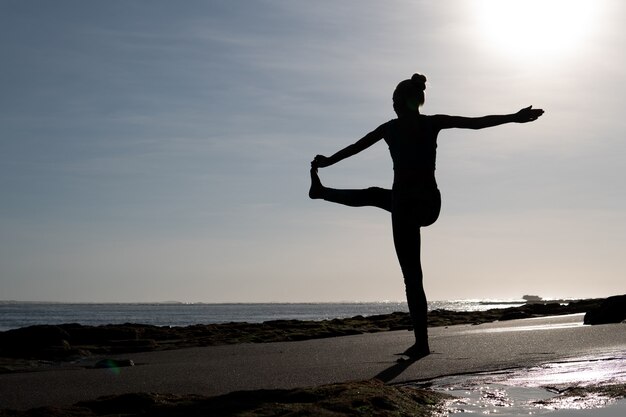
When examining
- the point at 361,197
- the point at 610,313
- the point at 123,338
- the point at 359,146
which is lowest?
the point at 123,338

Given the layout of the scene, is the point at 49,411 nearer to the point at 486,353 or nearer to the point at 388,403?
the point at 388,403

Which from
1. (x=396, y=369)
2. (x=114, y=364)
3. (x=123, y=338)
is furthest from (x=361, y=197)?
(x=123, y=338)

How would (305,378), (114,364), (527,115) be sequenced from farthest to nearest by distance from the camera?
(114,364) < (527,115) < (305,378)

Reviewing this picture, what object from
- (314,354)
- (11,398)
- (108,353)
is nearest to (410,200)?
(314,354)

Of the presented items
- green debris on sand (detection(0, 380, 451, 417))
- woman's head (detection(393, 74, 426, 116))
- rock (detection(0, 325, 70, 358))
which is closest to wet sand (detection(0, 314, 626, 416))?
green debris on sand (detection(0, 380, 451, 417))

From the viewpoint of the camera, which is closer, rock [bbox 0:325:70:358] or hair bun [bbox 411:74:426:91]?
hair bun [bbox 411:74:426:91]

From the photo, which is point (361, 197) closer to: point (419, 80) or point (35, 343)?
point (419, 80)

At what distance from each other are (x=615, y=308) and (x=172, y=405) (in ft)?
27.0

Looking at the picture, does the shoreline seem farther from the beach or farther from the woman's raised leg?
the woman's raised leg

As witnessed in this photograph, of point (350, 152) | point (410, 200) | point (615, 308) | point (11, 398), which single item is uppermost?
point (350, 152)

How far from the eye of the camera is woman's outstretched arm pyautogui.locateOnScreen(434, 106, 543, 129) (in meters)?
5.76

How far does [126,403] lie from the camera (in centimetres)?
375

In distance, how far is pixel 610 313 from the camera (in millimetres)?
10250

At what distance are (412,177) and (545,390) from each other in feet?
7.81
